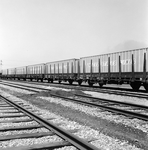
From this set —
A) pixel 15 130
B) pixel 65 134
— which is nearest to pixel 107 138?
pixel 65 134

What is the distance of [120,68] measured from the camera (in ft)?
60.2

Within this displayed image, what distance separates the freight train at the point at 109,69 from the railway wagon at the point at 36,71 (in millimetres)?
5639

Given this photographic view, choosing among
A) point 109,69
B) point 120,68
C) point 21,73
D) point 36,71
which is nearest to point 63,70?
point 109,69

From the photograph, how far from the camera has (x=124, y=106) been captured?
8586 millimetres

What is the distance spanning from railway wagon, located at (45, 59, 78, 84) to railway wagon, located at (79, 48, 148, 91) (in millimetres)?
2990

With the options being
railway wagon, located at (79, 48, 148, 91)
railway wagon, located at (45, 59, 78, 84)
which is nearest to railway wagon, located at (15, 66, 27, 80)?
railway wagon, located at (45, 59, 78, 84)

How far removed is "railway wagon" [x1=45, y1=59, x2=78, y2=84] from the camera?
26.8m

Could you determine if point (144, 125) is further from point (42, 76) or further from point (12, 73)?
point (12, 73)

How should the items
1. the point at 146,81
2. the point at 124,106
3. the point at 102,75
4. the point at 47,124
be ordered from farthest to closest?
the point at 102,75, the point at 146,81, the point at 124,106, the point at 47,124

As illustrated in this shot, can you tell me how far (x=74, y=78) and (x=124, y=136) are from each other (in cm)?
2195

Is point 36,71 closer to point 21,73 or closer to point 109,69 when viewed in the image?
point 21,73

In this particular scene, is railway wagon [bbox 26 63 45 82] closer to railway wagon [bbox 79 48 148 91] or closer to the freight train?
the freight train

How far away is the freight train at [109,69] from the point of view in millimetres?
16359

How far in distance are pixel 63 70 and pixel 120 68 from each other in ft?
41.8
